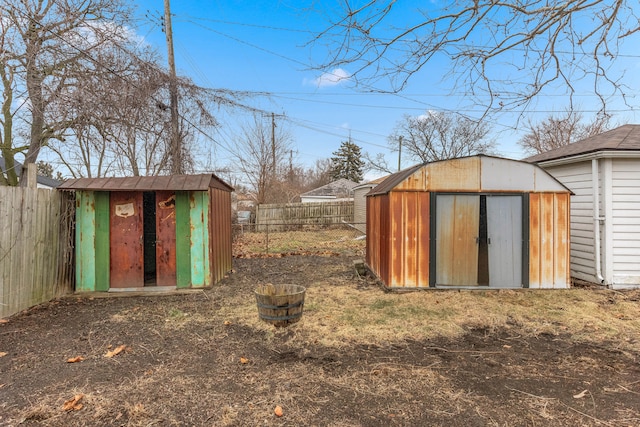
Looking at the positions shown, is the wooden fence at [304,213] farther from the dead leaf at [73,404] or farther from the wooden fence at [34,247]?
the dead leaf at [73,404]

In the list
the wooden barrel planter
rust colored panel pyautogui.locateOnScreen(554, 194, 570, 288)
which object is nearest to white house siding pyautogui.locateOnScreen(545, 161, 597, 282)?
rust colored panel pyautogui.locateOnScreen(554, 194, 570, 288)

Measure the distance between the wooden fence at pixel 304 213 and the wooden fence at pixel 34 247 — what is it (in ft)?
40.6

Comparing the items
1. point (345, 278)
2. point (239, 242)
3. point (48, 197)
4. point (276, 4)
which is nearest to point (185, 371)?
point (276, 4)

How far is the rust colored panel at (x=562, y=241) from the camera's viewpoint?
6496 mm

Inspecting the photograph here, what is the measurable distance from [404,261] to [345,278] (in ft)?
6.00

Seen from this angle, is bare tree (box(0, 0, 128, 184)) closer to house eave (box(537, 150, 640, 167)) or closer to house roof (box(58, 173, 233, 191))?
house roof (box(58, 173, 233, 191))

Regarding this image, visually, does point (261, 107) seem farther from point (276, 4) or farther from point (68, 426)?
point (68, 426)

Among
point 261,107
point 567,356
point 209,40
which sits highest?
point 209,40

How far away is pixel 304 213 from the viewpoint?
19766mm

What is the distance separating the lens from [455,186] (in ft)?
21.4

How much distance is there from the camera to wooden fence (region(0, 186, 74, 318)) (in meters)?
4.74

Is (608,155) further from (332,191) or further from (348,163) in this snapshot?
(348,163)

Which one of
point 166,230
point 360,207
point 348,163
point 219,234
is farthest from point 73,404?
point 348,163

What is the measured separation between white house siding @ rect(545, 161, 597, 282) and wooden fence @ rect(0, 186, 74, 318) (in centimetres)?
1001
